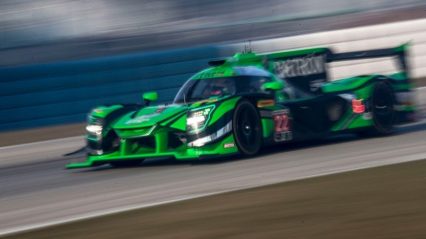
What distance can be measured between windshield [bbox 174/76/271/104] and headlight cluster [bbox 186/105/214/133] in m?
0.89

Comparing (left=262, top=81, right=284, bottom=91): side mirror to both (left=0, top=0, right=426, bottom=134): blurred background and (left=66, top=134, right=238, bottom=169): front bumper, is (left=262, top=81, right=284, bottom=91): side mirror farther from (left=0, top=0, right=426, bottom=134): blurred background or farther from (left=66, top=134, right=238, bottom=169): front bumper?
(left=0, top=0, right=426, bottom=134): blurred background

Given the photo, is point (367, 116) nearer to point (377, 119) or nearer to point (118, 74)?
point (377, 119)

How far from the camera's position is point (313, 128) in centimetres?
1159

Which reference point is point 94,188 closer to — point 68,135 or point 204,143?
point 204,143

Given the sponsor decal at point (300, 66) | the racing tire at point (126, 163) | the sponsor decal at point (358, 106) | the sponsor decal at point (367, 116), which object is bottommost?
the racing tire at point (126, 163)

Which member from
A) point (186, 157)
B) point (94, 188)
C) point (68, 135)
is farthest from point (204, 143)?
point (68, 135)

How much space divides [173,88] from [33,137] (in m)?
3.45

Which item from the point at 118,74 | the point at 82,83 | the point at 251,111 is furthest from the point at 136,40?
the point at 251,111

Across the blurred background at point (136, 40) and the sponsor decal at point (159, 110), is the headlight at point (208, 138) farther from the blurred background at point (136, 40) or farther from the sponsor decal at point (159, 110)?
the blurred background at point (136, 40)

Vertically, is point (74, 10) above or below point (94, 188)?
above

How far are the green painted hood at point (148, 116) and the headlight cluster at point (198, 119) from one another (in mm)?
235

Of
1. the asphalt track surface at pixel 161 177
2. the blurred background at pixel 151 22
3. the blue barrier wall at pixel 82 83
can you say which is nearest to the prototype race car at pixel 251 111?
the asphalt track surface at pixel 161 177

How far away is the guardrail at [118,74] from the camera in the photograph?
54.1ft

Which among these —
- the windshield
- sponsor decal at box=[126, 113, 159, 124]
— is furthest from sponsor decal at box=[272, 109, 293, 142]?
sponsor decal at box=[126, 113, 159, 124]
